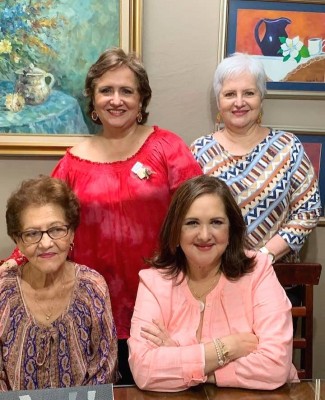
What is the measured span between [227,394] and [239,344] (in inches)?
6.1

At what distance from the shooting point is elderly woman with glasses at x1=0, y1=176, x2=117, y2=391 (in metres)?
1.55

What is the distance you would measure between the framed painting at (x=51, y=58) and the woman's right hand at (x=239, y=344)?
1128mm

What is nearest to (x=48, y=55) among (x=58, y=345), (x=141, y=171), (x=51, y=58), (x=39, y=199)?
(x=51, y=58)

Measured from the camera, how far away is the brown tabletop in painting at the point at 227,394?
53.1 inches

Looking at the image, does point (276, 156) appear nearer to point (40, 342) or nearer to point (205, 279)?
point (205, 279)

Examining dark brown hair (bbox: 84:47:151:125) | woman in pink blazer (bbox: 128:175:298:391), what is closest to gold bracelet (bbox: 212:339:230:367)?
woman in pink blazer (bbox: 128:175:298:391)

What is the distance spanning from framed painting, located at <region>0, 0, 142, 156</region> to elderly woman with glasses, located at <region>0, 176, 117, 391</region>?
618 mm

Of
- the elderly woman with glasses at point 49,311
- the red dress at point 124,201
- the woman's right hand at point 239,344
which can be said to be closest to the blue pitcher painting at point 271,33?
the red dress at point 124,201

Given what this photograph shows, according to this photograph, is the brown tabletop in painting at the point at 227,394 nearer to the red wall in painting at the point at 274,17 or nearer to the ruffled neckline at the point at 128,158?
the ruffled neckline at the point at 128,158

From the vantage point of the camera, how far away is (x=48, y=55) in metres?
2.11

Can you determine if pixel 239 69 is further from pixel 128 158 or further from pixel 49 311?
pixel 49 311

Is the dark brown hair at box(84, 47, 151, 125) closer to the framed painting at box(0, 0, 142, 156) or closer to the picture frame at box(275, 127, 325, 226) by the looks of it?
the framed painting at box(0, 0, 142, 156)

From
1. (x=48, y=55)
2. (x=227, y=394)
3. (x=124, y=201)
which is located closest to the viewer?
(x=227, y=394)

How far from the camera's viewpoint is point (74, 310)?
1.59m
